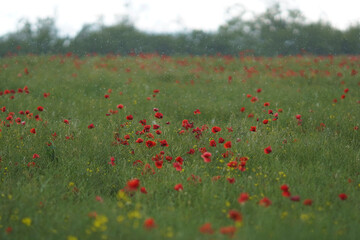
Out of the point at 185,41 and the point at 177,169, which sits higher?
the point at 185,41

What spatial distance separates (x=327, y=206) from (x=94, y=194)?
79.7 inches

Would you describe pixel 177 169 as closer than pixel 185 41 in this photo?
Yes

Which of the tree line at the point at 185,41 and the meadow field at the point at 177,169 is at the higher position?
the tree line at the point at 185,41

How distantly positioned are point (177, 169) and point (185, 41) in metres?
16.6

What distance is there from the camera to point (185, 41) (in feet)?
60.7

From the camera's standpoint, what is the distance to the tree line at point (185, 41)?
1745 centimetres

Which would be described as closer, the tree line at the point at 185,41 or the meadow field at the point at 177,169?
the meadow field at the point at 177,169

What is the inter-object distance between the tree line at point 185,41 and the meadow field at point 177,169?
1109cm

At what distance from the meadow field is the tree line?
11.1 m

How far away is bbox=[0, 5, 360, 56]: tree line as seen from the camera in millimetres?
17453

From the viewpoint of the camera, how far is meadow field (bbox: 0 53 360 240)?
7.09ft

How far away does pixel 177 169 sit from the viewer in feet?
9.04

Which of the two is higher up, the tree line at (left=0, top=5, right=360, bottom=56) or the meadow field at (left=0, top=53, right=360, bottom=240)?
the tree line at (left=0, top=5, right=360, bottom=56)

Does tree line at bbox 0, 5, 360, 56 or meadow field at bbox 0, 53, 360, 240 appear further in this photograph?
tree line at bbox 0, 5, 360, 56
